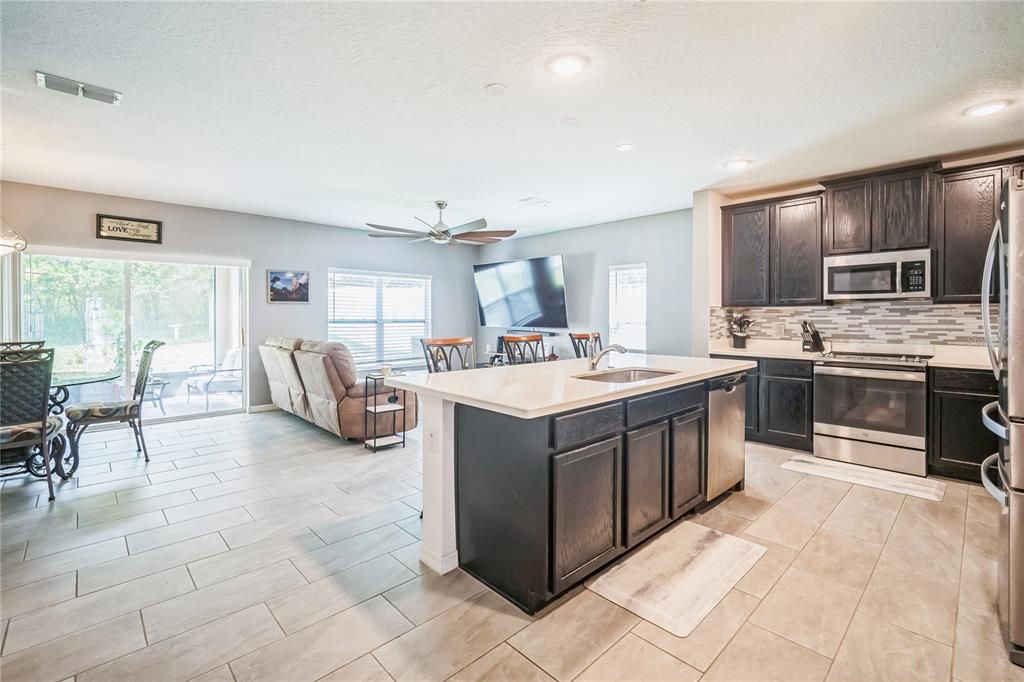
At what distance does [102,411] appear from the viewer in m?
3.90

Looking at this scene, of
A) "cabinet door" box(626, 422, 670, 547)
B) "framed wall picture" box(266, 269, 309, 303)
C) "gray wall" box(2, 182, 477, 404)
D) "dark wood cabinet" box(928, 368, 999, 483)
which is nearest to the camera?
"cabinet door" box(626, 422, 670, 547)

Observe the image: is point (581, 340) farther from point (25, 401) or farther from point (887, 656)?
point (25, 401)

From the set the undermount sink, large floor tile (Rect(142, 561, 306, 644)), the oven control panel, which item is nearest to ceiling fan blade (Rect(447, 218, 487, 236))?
the undermount sink

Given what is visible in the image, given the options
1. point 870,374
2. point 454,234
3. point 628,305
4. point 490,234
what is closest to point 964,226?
point 870,374

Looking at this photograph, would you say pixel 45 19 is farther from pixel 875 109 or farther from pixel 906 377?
pixel 906 377

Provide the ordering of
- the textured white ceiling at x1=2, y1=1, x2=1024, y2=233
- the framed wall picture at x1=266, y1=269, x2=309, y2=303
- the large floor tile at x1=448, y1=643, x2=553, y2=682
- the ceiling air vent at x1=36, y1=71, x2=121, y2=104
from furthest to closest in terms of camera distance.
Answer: the framed wall picture at x1=266, y1=269, x2=309, y2=303 → the ceiling air vent at x1=36, y1=71, x2=121, y2=104 → the textured white ceiling at x1=2, y1=1, x2=1024, y2=233 → the large floor tile at x1=448, y1=643, x2=553, y2=682

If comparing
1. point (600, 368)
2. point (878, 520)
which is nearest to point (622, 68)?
point (600, 368)

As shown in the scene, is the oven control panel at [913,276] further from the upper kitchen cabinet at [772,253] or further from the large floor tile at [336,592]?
the large floor tile at [336,592]

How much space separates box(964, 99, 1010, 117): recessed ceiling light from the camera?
9.43 feet

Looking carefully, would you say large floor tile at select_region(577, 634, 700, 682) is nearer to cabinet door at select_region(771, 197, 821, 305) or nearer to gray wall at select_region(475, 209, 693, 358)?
cabinet door at select_region(771, 197, 821, 305)

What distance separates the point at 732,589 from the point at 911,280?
3.31 metres

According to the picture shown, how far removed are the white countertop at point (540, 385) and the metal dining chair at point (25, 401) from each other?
2643 millimetres

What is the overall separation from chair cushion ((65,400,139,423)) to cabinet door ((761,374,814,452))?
18.6 ft

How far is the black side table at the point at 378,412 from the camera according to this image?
14.8 feet
